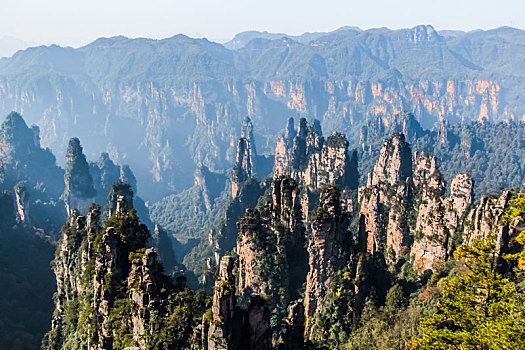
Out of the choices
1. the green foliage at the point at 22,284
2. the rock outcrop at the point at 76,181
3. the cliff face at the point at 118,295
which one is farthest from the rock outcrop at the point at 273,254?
the rock outcrop at the point at 76,181

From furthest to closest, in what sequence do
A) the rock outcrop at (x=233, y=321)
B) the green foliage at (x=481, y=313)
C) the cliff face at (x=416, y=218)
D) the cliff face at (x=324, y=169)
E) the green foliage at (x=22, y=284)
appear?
1. the cliff face at (x=324, y=169)
2. the green foliage at (x=22, y=284)
3. the cliff face at (x=416, y=218)
4. the rock outcrop at (x=233, y=321)
5. the green foliage at (x=481, y=313)

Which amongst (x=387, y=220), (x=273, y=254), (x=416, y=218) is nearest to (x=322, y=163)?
(x=387, y=220)

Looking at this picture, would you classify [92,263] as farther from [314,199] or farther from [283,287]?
[314,199]

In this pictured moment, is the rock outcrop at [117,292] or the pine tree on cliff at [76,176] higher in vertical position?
the pine tree on cliff at [76,176]

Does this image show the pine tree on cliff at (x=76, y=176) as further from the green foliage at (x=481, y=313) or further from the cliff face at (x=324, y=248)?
the green foliage at (x=481, y=313)

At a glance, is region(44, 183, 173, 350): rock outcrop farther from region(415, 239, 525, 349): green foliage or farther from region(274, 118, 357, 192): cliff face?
region(274, 118, 357, 192): cliff face

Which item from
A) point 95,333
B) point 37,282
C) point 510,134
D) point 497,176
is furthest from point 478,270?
point 510,134

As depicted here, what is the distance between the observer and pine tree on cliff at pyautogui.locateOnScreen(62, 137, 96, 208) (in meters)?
102

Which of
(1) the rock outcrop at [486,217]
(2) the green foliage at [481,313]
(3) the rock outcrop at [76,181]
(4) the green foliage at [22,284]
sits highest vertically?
(3) the rock outcrop at [76,181]

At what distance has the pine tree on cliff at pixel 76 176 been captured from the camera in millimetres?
101938

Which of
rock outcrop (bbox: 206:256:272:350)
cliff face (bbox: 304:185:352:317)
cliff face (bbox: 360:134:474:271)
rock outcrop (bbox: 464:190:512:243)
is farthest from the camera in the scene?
cliff face (bbox: 360:134:474:271)

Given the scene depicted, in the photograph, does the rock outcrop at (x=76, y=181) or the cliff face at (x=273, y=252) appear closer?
the cliff face at (x=273, y=252)

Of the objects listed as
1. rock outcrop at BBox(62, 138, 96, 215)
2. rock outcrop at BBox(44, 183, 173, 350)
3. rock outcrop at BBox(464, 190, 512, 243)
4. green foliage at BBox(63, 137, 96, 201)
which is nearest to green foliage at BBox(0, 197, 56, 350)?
rock outcrop at BBox(44, 183, 173, 350)

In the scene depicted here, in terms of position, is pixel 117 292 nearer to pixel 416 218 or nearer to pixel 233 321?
pixel 233 321
